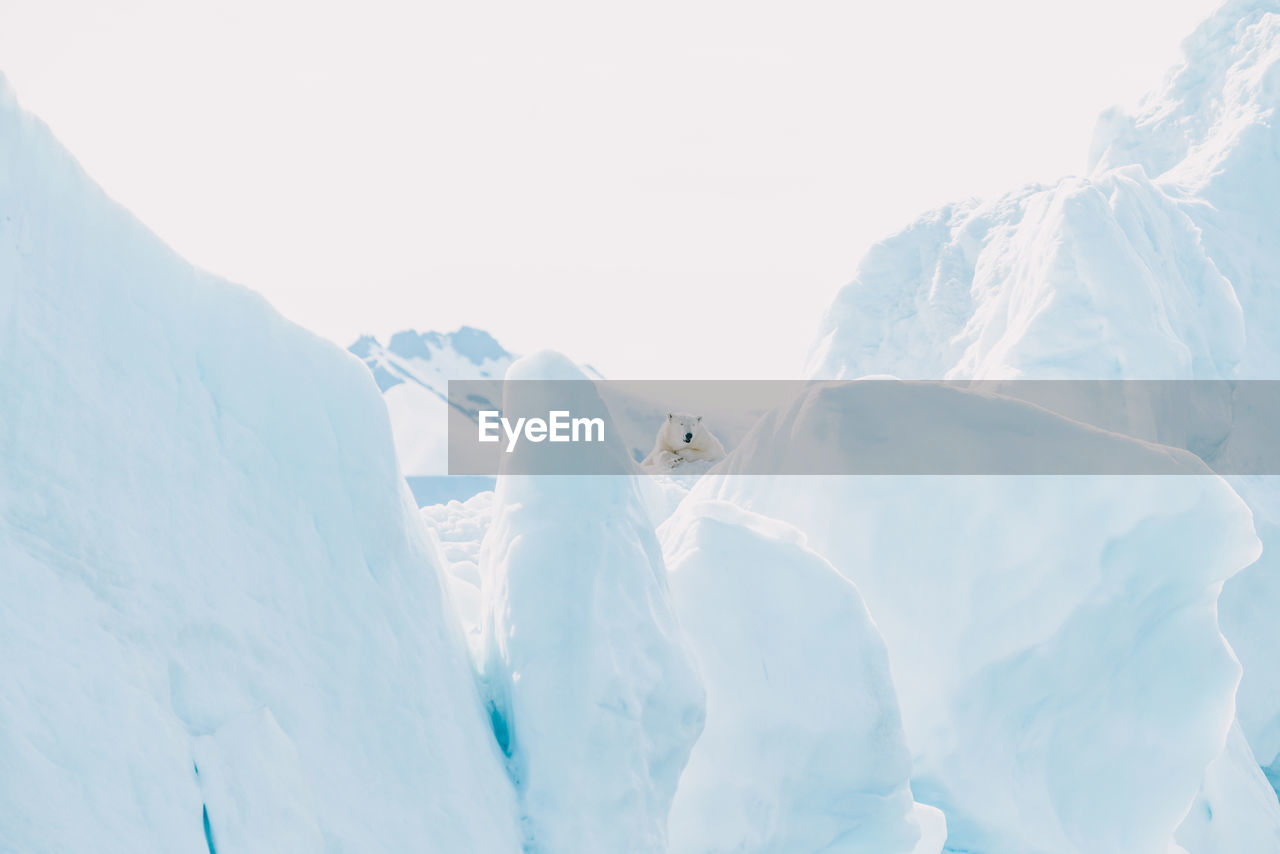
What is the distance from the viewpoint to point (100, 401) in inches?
116

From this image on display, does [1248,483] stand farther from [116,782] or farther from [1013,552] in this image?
[116,782]

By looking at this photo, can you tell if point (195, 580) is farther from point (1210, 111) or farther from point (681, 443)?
point (1210, 111)

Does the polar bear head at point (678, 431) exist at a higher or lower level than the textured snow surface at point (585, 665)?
lower

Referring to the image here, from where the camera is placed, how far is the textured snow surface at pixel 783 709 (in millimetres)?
4934

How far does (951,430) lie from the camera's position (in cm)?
657

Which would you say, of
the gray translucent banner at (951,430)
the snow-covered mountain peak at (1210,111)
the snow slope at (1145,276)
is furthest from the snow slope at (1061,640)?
the snow-covered mountain peak at (1210,111)

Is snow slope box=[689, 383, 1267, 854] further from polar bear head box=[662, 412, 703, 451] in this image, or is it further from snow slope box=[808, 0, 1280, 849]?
polar bear head box=[662, 412, 703, 451]

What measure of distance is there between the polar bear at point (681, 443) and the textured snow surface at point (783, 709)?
8.81 meters

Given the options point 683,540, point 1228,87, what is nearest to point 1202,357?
point 1228,87

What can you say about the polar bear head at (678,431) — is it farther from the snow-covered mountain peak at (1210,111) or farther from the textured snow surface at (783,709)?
the textured snow surface at (783,709)

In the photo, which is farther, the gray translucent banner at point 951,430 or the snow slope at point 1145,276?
the snow slope at point 1145,276

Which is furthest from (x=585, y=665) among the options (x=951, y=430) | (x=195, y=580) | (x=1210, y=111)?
(x=1210, y=111)

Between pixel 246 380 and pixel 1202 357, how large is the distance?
10806 mm

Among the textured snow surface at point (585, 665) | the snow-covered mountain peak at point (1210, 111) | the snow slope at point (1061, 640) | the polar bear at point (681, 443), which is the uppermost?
the snow-covered mountain peak at point (1210, 111)
